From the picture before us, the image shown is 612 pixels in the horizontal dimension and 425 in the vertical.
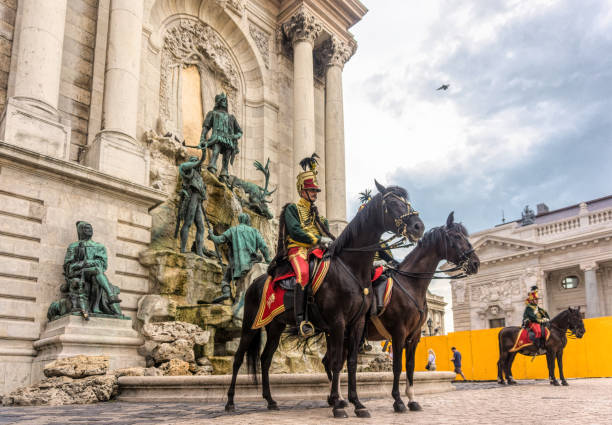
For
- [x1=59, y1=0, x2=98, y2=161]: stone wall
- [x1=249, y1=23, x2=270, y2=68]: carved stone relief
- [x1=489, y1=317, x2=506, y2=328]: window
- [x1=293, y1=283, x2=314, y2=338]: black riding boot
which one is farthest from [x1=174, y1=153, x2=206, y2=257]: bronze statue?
[x1=489, y1=317, x2=506, y2=328]: window

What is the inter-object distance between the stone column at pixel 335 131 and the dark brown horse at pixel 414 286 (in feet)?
43.4

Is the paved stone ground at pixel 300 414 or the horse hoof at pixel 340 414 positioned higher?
the horse hoof at pixel 340 414

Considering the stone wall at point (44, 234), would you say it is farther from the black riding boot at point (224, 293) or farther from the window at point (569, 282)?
the window at point (569, 282)

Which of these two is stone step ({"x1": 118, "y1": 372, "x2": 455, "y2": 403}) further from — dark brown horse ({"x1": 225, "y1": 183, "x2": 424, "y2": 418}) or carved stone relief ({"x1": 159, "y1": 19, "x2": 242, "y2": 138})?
carved stone relief ({"x1": 159, "y1": 19, "x2": 242, "y2": 138})

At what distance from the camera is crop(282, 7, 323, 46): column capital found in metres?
22.3

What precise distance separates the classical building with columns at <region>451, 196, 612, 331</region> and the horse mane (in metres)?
35.8

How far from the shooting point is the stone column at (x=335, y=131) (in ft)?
71.1

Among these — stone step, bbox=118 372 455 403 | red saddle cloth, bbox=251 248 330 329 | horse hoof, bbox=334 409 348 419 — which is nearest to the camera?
horse hoof, bbox=334 409 348 419

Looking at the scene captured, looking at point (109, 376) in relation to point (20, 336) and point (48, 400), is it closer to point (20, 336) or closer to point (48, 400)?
point (48, 400)

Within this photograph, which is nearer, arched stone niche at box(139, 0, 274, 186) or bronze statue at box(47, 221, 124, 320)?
bronze statue at box(47, 221, 124, 320)

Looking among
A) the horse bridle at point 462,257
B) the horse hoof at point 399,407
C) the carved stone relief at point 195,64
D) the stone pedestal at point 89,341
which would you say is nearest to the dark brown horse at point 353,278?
the horse hoof at point 399,407

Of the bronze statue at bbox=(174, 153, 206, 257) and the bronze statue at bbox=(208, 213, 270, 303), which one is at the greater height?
the bronze statue at bbox=(174, 153, 206, 257)

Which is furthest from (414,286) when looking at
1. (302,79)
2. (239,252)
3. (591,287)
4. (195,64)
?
(591,287)

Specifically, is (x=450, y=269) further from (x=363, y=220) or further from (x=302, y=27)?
(x=302, y=27)
